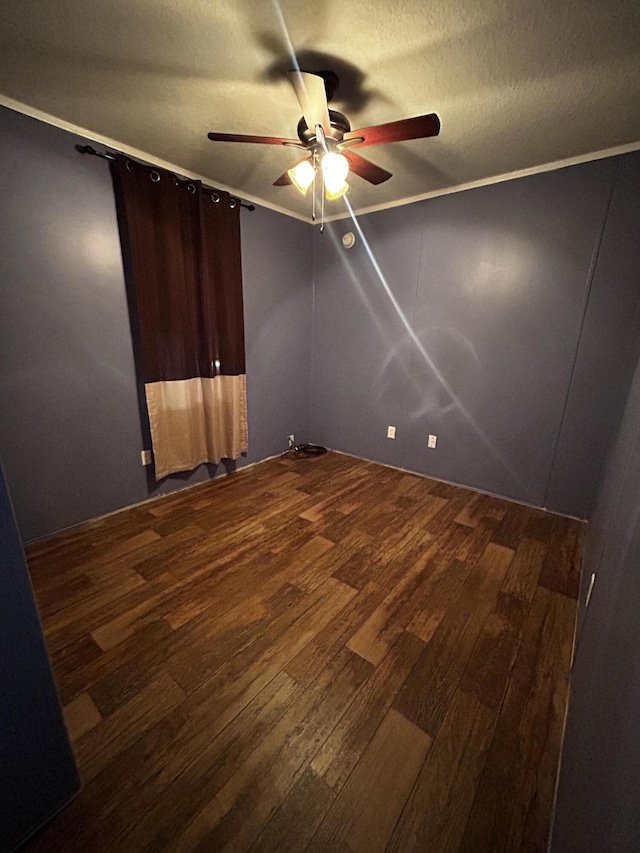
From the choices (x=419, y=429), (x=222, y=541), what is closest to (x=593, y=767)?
(x=222, y=541)

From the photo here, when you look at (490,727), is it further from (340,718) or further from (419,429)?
(419,429)

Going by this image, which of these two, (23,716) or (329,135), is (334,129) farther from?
(23,716)

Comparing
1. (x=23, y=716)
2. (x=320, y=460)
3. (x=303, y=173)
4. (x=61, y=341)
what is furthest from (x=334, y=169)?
(x=320, y=460)

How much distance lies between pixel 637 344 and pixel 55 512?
3.74 metres

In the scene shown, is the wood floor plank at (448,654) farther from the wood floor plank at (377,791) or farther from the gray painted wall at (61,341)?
the gray painted wall at (61,341)

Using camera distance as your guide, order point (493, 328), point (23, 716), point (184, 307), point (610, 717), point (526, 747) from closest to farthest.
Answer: point (610, 717) → point (23, 716) → point (526, 747) → point (184, 307) → point (493, 328)

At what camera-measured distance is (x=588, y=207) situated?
84.8 inches

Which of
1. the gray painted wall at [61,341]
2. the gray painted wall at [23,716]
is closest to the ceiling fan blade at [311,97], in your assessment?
the gray painted wall at [61,341]

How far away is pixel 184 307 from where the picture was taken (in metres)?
2.41

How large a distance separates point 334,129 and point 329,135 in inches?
A: 1.5

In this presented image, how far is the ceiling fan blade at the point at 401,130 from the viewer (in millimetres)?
1285

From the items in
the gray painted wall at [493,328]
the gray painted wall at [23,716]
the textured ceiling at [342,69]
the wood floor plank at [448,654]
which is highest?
the textured ceiling at [342,69]

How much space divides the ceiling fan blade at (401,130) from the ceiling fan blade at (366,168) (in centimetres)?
19

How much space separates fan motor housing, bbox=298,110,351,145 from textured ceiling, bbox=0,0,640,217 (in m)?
0.19
